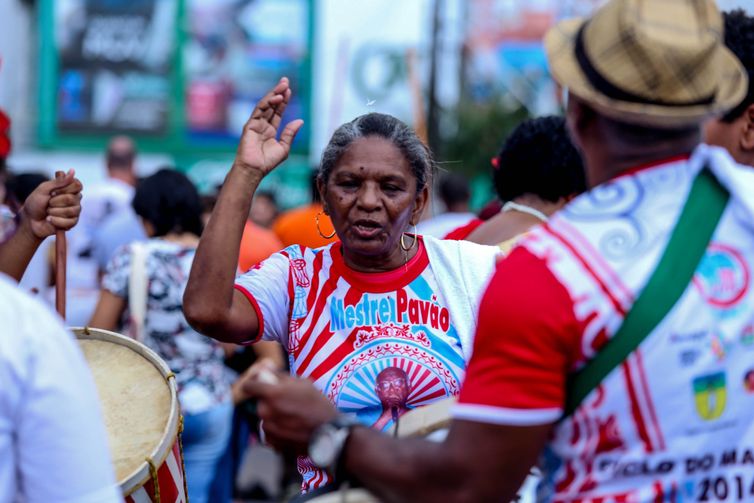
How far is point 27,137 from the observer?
27453mm

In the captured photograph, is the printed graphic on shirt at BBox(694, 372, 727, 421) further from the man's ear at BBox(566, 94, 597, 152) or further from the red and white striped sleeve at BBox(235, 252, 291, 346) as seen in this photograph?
the red and white striped sleeve at BBox(235, 252, 291, 346)

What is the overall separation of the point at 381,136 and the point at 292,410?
1324mm

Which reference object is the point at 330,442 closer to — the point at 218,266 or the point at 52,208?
the point at 218,266

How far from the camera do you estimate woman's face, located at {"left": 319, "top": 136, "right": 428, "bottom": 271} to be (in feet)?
10.5

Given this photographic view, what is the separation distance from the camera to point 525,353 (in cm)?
197

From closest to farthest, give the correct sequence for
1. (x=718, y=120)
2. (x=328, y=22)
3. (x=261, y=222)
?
1. (x=718, y=120)
2. (x=261, y=222)
3. (x=328, y=22)

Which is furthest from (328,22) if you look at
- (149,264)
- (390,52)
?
(149,264)

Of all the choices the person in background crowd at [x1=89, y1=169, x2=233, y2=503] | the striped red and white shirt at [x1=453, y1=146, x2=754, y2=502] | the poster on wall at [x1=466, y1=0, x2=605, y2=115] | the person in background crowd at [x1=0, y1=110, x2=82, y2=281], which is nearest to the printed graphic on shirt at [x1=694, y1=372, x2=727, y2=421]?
the striped red and white shirt at [x1=453, y1=146, x2=754, y2=502]

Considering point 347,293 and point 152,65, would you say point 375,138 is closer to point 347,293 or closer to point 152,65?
point 347,293

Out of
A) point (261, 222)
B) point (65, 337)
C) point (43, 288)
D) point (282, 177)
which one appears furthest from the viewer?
point (282, 177)

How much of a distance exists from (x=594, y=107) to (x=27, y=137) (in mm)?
26853

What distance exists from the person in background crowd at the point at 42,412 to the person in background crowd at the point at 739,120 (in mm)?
1738

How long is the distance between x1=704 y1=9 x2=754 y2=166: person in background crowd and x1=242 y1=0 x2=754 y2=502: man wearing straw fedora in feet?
2.67

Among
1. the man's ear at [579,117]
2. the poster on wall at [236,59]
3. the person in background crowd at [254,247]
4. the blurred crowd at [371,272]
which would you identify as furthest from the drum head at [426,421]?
the poster on wall at [236,59]
